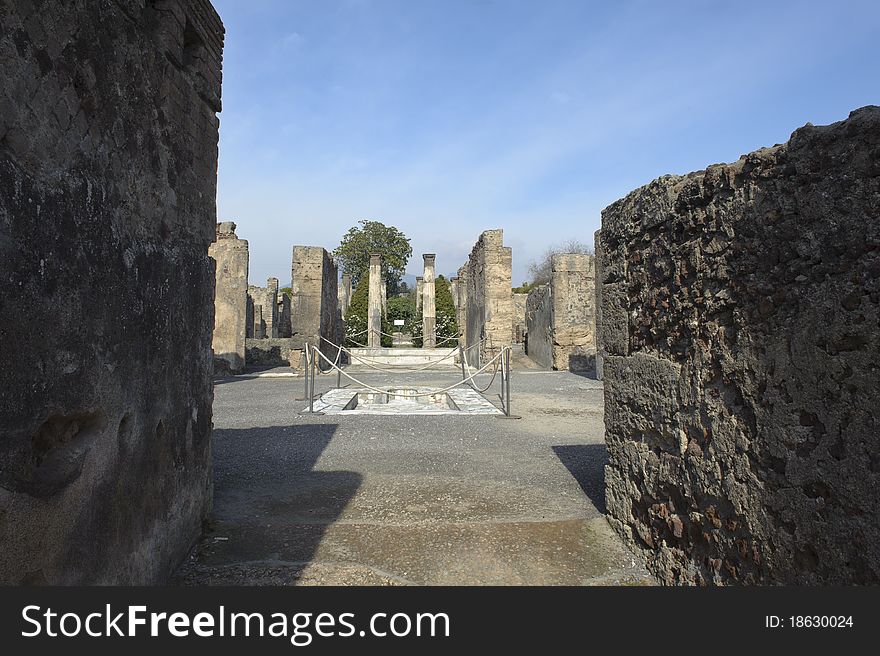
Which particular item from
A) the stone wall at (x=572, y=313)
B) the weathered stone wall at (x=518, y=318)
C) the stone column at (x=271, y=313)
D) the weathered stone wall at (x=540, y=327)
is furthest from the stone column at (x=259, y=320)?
the stone wall at (x=572, y=313)

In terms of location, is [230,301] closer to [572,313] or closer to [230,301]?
[230,301]

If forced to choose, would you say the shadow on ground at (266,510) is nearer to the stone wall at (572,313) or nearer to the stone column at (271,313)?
the stone wall at (572,313)

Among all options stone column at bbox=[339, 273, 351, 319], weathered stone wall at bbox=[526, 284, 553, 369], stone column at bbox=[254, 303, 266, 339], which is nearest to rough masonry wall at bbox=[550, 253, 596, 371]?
weathered stone wall at bbox=[526, 284, 553, 369]

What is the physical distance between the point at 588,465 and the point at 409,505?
1.72 meters

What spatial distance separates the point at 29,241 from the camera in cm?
153

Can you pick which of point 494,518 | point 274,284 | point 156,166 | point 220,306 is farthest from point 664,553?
point 274,284

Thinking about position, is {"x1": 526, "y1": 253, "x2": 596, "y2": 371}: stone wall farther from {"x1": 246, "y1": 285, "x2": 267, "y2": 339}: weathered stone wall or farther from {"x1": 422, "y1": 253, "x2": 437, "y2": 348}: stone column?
{"x1": 246, "y1": 285, "x2": 267, "y2": 339}: weathered stone wall

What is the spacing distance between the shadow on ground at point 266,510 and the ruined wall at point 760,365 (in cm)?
180

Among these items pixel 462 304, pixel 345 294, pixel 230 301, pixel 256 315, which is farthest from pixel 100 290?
pixel 345 294

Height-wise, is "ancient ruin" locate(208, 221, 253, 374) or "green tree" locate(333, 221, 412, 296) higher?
"green tree" locate(333, 221, 412, 296)

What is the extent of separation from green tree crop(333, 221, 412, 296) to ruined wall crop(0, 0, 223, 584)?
39.4m

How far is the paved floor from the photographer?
2736 mm

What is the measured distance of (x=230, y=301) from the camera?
1416cm

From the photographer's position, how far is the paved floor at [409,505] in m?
2.74
